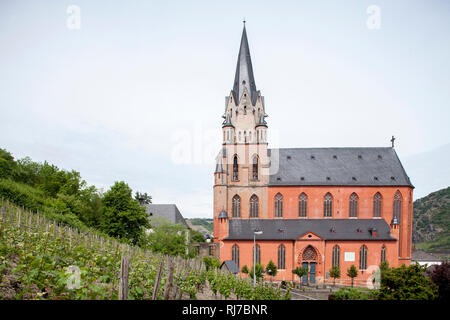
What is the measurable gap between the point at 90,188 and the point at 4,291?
49.0 meters

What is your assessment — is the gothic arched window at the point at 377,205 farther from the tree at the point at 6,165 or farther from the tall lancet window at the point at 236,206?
the tree at the point at 6,165

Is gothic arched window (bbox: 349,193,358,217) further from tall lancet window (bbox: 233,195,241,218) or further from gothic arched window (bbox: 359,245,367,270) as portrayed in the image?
tall lancet window (bbox: 233,195,241,218)

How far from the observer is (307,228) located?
4350cm

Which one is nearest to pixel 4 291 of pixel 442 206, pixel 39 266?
pixel 39 266

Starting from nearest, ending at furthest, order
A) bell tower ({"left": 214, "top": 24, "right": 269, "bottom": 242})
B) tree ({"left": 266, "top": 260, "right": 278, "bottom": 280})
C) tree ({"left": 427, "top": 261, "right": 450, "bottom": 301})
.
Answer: tree ({"left": 427, "top": 261, "right": 450, "bottom": 301}) → tree ({"left": 266, "top": 260, "right": 278, "bottom": 280}) → bell tower ({"left": 214, "top": 24, "right": 269, "bottom": 242})

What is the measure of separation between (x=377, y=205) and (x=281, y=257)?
16.5 metres

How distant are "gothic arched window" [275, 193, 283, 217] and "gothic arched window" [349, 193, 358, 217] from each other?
10.1 meters

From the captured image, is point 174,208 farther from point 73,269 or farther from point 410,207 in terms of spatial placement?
point 73,269

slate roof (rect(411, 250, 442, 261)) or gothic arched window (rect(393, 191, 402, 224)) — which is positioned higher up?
gothic arched window (rect(393, 191, 402, 224))

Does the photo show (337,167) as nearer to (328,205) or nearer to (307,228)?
(328,205)

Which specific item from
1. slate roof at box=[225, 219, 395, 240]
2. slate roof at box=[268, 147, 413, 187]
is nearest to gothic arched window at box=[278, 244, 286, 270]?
slate roof at box=[225, 219, 395, 240]

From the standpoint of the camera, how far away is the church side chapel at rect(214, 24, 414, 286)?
136ft

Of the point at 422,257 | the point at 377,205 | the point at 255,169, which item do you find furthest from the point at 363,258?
the point at 422,257

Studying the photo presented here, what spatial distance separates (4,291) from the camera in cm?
733
